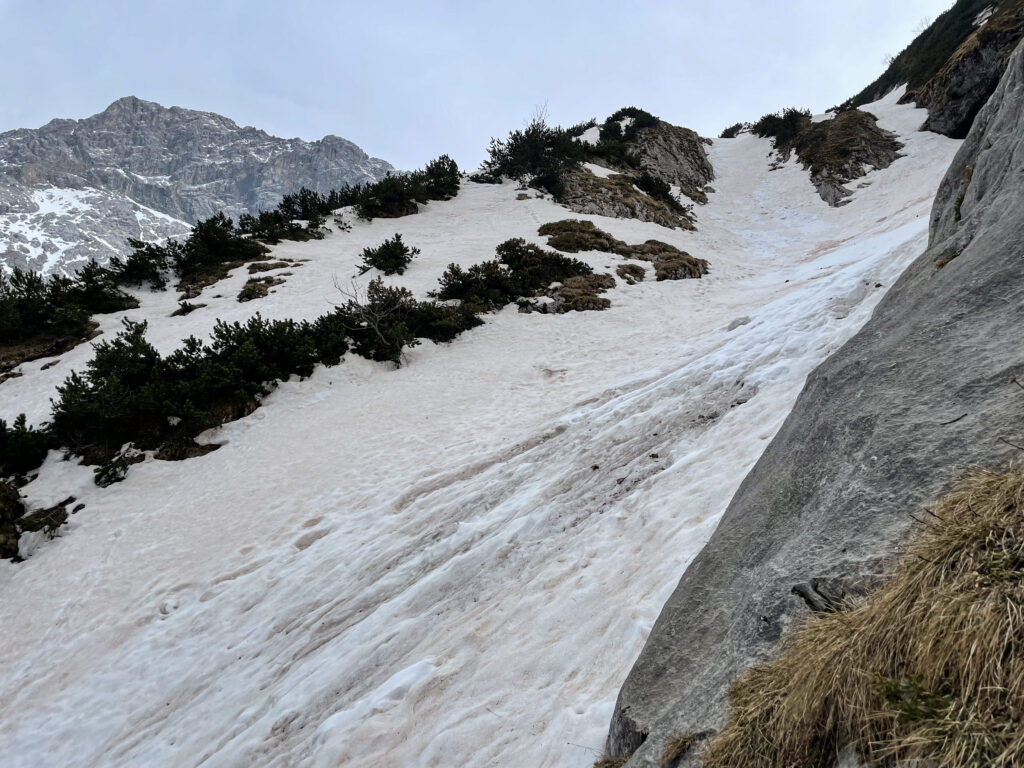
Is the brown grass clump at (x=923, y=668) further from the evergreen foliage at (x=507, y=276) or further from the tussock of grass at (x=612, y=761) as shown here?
the evergreen foliage at (x=507, y=276)

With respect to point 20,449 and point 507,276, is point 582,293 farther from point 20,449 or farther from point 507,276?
point 20,449

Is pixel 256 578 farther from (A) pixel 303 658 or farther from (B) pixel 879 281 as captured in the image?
(B) pixel 879 281

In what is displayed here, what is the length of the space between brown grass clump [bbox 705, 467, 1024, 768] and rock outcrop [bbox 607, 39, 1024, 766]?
0.99 ft

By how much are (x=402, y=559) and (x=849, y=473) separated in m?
5.30

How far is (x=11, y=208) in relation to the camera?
156m

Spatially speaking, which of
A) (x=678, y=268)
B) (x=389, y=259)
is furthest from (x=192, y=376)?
(x=678, y=268)

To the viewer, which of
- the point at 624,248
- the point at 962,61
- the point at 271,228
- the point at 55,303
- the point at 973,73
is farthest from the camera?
the point at 962,61

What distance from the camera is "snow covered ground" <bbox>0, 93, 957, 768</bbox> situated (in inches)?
154

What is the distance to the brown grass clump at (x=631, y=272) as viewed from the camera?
19.8 metres

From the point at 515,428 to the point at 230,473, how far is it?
609 cm

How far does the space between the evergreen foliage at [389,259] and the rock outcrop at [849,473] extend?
19.0 meters

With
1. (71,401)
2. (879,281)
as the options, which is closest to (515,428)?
(879,281)

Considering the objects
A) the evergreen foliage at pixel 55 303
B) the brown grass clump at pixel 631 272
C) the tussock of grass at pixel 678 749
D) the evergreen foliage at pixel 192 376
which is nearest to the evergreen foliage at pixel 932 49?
the brown grass clump at pixel 631 272

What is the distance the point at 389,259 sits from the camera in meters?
20.7
